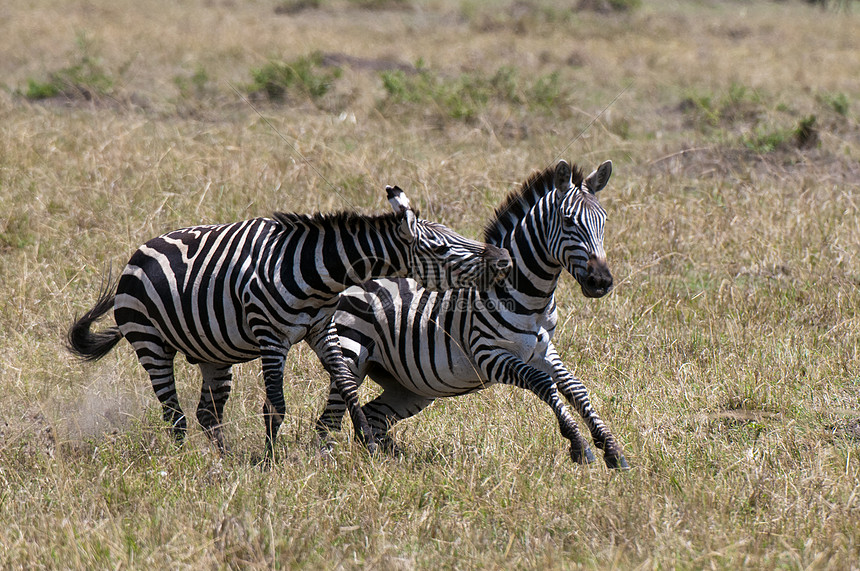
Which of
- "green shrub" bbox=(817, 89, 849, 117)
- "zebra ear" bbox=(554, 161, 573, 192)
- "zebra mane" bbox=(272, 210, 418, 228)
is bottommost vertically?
"green shrub" bbox=(817, 89, 849, 117)

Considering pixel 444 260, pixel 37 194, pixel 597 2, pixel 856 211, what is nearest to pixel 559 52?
pixel 597 2

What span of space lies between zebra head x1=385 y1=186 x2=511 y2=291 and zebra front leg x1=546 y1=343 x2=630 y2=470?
25.7 inches

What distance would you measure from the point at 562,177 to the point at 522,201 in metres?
0.29

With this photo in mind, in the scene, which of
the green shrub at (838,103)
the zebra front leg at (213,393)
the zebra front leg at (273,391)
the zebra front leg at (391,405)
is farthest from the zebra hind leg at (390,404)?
the green shrub at (838,103)

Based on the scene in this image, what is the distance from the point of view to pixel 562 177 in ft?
16.9

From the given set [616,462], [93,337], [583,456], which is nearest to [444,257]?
[583,456]

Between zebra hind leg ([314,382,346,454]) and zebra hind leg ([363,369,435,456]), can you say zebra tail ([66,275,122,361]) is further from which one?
zebra hind leg ([363,369,435,456])

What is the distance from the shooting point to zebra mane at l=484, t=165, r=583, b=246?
17.2 ft

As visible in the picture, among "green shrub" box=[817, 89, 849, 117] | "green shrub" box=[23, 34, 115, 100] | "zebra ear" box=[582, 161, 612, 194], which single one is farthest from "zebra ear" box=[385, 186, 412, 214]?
"green shrub" box=[817, 89, 849, 117]

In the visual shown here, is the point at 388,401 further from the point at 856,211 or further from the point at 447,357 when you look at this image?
the point at 856,211

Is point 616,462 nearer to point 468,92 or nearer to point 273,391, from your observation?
point 273,391

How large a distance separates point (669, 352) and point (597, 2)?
1998 cm

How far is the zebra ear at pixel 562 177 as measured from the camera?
5.11m

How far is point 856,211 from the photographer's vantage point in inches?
356
